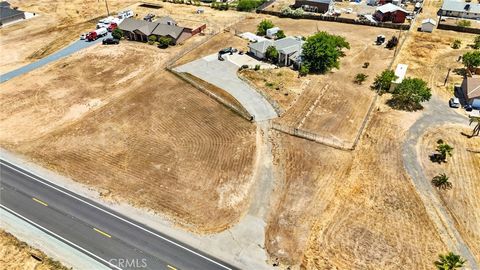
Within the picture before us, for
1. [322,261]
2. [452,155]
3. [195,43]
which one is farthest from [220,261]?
[195,43]

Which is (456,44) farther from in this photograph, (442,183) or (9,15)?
(9,15)

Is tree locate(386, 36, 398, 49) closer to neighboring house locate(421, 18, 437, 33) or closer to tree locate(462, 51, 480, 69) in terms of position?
neighboring house locate(421, 18, 437, 33)

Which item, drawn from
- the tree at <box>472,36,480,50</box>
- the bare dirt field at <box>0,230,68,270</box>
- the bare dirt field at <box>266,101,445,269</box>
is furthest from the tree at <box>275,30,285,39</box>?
the bare dirt field at <box>0,230,68,270</box>

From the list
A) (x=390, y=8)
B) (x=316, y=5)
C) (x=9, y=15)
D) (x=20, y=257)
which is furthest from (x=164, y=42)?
(x=390, y=8)

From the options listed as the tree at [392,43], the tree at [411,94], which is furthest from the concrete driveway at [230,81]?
the tree at [392,43]

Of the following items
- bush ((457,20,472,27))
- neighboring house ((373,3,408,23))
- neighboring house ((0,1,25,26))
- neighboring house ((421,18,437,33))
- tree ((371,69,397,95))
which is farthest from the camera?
neighboring house ((0,1,25,26))

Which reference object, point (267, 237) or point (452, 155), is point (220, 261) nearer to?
point (267, 237)
